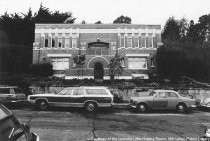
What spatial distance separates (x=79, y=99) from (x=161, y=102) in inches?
219

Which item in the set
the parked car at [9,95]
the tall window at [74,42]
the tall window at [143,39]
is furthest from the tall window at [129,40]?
the parked car at [9,95]

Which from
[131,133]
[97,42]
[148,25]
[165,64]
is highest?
[148,25]

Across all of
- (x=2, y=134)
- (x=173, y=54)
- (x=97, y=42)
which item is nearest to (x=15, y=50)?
(x=97, y=42)

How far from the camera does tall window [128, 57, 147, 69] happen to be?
33250 mm

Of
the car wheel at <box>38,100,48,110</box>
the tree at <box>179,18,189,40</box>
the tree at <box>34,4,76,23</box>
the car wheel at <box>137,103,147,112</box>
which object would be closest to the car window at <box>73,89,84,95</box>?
the car wheel at <box>38,100,48,110</box>

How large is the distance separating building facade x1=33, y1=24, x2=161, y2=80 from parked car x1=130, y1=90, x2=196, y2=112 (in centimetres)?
1523

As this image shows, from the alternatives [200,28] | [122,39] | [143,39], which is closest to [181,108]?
[143,39]

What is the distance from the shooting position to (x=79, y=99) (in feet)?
53.9

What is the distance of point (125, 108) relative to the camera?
18.5 m

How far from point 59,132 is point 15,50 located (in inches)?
1016

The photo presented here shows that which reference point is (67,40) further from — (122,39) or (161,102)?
(161,102)

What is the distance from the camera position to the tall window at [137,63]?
33.2 meters

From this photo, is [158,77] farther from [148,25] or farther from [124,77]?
[148,25]

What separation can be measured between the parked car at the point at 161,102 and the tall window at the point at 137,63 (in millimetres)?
15786
